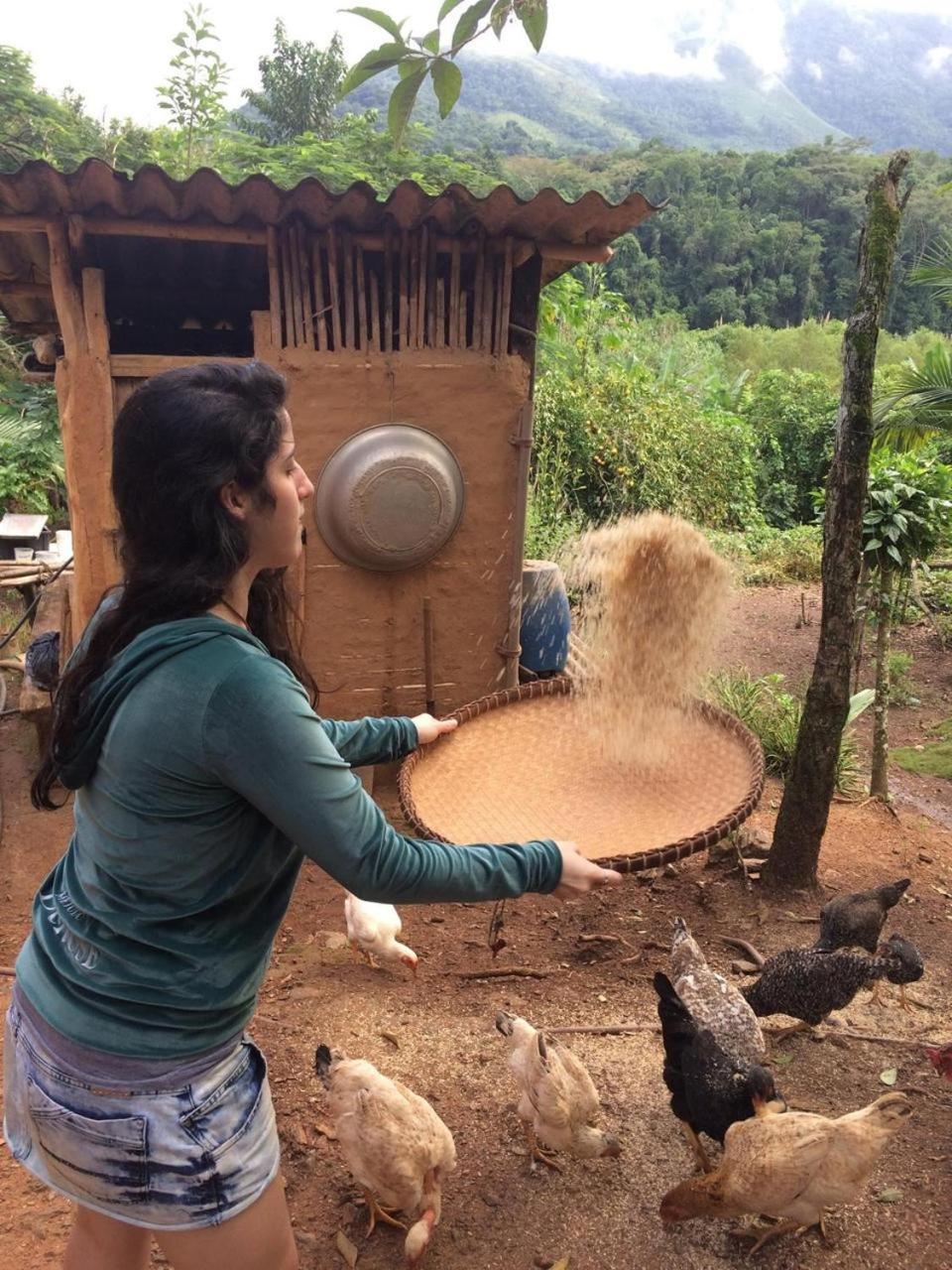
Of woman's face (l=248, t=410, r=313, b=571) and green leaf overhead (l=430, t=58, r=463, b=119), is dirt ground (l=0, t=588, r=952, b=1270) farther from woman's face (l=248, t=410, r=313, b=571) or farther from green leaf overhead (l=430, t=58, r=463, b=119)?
green leaf overhead (l=430, t=58, r=463, b=119)

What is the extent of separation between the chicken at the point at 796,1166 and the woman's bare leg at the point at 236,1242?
1.19m

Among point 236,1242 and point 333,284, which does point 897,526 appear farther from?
point 236,1242

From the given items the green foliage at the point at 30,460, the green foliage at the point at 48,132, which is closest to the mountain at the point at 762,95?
the green foliage at the point at 48,132

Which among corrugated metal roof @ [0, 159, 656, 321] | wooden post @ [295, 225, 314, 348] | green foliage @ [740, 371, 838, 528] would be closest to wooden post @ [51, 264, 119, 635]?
corrugated metal roof @ [0, 159, 656, 321]

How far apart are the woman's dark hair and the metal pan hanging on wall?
297 centimetres

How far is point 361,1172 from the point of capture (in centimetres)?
230

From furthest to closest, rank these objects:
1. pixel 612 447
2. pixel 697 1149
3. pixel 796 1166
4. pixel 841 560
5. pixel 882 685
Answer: pixel 612 447
pixel 882 685
pixel 841 560
pixel 697 1149
pixel 796 1166

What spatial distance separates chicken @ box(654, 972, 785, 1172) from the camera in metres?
2.38

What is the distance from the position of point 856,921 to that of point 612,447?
812cm

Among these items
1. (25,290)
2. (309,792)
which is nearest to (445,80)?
(309,792)

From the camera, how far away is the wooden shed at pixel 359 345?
12.7 ft

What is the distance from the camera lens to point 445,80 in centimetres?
136

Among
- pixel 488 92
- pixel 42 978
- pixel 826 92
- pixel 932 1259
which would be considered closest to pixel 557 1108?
pixel 932 1259

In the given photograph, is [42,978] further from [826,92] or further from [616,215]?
[826,92]
